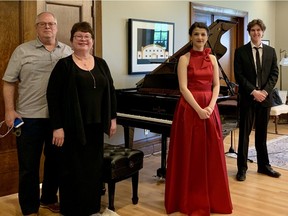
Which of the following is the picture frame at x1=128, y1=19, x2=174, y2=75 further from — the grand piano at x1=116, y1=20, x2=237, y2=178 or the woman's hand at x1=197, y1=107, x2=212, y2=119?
the woman's hand at x1=197, y1=107, x2=212, y2=119

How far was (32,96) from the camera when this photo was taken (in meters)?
2.88

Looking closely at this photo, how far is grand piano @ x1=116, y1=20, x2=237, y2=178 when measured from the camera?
3688 mm

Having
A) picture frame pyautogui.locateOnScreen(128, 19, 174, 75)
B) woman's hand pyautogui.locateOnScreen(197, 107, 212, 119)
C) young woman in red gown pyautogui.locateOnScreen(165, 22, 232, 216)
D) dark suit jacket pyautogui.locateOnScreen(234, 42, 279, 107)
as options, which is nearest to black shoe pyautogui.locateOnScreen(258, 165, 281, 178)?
dark suit jacket pyautogui.locateOnScreen(234, 42, 279, 107)

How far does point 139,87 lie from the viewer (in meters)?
4.25

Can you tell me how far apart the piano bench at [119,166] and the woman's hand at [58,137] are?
0.50 meters

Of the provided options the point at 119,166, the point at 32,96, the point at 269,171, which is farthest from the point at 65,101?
the point at 269,171

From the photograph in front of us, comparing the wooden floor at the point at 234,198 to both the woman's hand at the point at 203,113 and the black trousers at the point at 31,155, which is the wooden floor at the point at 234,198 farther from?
the woman's hand at the point at 203,113

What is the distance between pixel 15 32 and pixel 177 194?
2.05 metres

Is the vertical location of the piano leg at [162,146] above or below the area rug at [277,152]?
above

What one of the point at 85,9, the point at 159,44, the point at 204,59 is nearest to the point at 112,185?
the point at 204,59

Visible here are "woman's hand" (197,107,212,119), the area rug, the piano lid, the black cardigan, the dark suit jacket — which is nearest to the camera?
the black cardigan

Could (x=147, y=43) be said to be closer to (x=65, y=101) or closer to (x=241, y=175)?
(x=241, y=175)

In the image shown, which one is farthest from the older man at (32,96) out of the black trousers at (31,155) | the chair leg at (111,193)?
the chair leg at (111,193)

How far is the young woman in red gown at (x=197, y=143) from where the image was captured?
3.13 meters
